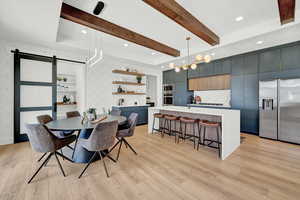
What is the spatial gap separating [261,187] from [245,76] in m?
3.64

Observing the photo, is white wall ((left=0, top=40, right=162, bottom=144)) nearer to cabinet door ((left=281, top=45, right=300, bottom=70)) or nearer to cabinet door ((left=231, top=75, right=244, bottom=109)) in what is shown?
cabinet door ((left=231, top=75, right=244, bottom=109))

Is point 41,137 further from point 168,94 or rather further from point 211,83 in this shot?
point 168,94

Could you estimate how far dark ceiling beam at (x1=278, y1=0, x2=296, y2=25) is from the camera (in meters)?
2.09

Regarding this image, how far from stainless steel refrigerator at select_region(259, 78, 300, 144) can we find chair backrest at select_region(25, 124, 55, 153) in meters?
5.06

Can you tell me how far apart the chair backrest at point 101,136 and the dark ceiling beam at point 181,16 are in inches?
76.8

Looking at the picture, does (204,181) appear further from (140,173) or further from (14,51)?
(14,51)

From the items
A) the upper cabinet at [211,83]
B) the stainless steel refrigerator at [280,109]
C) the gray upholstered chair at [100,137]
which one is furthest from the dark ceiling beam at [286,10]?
the gray upholstered chair at [100,137]

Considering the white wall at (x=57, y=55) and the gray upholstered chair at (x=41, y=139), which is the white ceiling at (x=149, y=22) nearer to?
the white wall at (x=57, y=55)

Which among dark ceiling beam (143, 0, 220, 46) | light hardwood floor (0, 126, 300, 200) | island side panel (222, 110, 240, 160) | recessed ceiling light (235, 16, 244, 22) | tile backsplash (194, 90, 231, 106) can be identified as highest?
recessed ceiling light (235, 16, 244, 22)

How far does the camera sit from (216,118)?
123 inches

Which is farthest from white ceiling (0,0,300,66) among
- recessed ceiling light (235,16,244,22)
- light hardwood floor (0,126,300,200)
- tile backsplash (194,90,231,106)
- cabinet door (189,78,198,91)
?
light hardwood floor (0,126,300,200)

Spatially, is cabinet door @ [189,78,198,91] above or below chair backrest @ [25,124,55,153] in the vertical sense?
above

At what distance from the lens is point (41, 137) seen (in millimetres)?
1908

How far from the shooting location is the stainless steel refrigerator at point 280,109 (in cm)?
327
